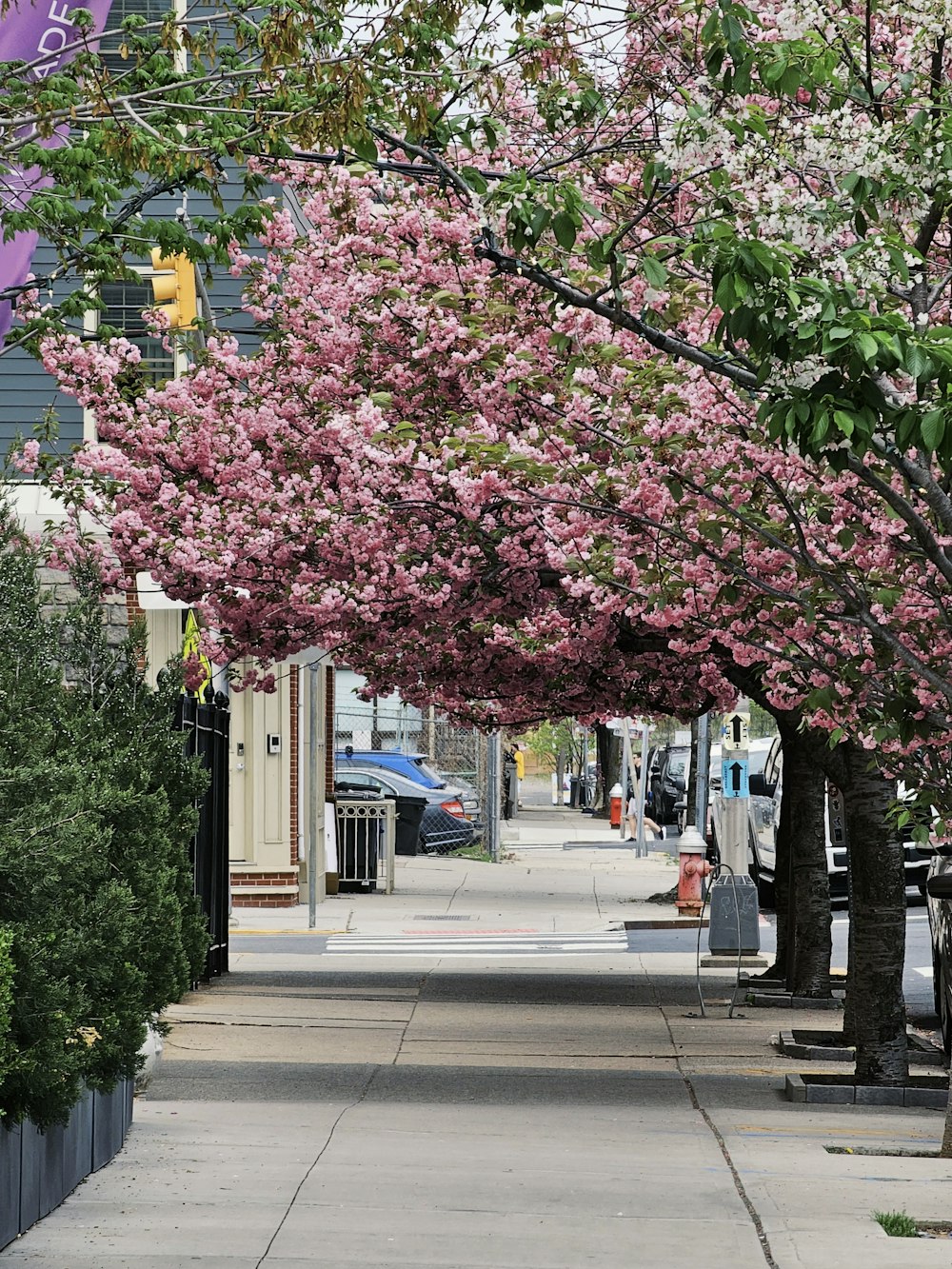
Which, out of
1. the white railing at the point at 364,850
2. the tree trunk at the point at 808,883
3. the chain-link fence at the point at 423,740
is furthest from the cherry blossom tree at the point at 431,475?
the chain-link fence at the point at 423,740

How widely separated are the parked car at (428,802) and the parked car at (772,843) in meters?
5.85

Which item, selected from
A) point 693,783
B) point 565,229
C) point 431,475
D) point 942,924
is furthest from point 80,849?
point 693,783

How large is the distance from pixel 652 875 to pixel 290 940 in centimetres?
1278

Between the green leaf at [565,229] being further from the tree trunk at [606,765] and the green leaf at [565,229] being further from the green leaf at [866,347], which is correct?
the tree trunk at [606,765]

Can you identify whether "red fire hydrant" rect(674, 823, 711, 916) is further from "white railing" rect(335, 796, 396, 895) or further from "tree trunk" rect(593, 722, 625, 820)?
"tree trunk" rect(593, 722, 625, 820)

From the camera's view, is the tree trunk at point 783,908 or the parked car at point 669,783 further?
the parked car at point 669,783

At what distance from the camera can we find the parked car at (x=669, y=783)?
166 feet

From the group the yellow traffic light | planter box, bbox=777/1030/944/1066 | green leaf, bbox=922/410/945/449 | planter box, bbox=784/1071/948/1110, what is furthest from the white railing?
green leaf, bbox=922/410/945/449

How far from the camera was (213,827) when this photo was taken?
15305 mm

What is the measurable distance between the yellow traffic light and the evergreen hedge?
4.76 m

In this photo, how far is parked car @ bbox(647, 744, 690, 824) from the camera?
50.7 m

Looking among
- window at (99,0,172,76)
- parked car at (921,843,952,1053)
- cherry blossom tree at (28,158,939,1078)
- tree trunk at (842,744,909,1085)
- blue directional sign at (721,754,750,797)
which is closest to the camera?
cherry blossom tree at (28,158,939,1078)

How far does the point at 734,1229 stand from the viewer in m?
7.05

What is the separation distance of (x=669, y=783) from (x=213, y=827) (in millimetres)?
36731
